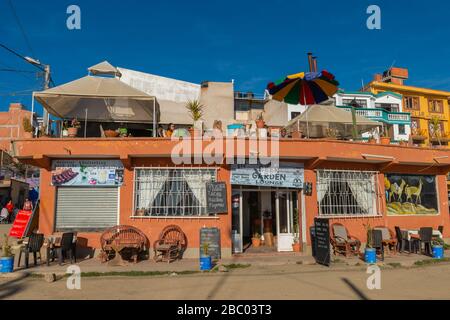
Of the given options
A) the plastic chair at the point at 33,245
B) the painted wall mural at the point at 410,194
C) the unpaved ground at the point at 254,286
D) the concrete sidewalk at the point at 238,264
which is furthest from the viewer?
the painted wall mural at the point at 410,194

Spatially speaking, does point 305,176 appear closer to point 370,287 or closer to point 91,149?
point 370,287

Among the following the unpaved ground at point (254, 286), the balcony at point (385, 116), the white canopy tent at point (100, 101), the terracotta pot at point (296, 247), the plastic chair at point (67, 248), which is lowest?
the unpaved ground at point (254, 286)

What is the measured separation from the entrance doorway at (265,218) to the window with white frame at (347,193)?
103 centimetres

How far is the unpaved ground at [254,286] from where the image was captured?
7.23 metres

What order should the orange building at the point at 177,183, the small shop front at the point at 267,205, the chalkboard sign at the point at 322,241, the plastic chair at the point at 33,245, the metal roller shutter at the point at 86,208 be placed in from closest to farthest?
the plastic chair at the point at 33,245 < the chalkboard sign at the point at 322,241 < the orange building at the point at 177,183 < the metal roller shutter at the point at 86,208 < the small shop front at the point at 267,205

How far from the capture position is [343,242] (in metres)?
11.8

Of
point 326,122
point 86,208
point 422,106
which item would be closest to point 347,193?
point 326,122

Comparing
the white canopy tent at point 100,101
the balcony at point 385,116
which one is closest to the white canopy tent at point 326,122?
the white canopy tent at point 100,101

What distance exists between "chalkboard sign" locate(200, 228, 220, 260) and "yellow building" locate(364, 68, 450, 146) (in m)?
37.1

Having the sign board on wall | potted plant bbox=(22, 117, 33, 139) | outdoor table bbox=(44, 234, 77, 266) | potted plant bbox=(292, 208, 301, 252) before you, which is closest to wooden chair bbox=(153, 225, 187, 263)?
the sign board on wall

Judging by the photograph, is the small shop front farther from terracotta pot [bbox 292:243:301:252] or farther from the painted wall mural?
the painted wall mural

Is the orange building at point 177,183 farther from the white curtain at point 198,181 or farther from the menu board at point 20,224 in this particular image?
the menu board at point 20,224

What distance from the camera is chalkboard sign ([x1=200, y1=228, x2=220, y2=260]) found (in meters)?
11.3

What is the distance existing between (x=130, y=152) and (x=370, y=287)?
7.93 m
